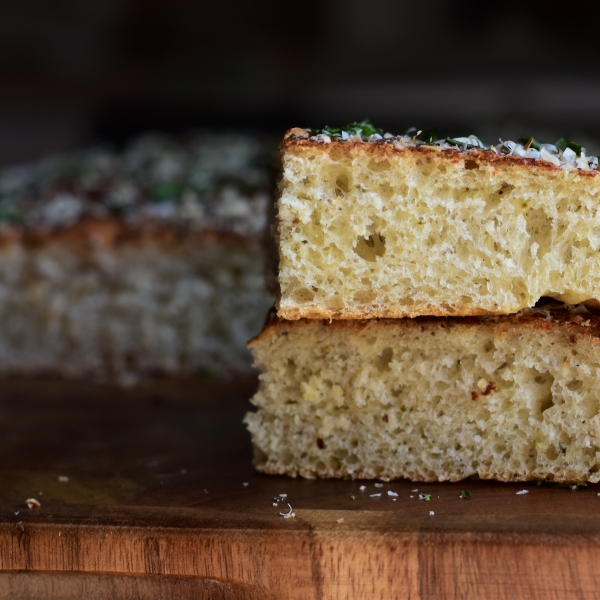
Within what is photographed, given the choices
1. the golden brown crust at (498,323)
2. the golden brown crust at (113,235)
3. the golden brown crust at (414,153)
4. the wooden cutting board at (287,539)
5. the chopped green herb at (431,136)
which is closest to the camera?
the wooden cutting board at (287,539)

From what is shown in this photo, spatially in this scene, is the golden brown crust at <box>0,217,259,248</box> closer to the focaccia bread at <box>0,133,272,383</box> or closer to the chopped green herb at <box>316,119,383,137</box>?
the focaccia bread at <box>0,133,272,383</box>

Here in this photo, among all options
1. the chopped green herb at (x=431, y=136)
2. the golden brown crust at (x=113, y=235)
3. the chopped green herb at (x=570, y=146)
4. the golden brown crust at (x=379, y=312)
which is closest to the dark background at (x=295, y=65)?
the golden brown crust at (x=113, y=235)

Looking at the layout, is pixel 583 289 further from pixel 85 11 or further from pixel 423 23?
pixel 85 11

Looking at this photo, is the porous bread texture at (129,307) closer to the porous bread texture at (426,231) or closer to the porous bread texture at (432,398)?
the porous bread texture at (432,398)

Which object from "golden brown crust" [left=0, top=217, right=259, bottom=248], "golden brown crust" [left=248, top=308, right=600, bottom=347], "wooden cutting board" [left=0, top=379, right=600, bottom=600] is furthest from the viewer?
"golden brown crust" [left=0, top=217, right=259, bottom=248]

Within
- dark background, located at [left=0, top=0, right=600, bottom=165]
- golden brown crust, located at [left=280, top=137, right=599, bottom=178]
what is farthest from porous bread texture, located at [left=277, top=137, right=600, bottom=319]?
dark background, located at [left=0, top=0, right=600, bottom=165]

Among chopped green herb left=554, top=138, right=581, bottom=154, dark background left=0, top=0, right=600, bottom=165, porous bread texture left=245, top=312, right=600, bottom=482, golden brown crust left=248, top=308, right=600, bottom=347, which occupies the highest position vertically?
dark background left=0, top=0, right=600, bottom=165


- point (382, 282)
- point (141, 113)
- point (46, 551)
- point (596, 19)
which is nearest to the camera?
point (46, 551)

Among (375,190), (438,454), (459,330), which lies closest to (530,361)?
(459,330)
